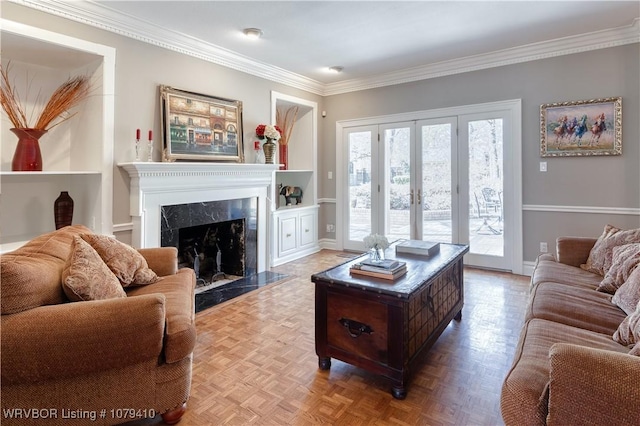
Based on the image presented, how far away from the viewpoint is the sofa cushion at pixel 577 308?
5.77 ft

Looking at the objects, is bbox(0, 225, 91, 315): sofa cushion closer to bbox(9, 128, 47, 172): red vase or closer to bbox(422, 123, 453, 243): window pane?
bbox(9, 128, 47, 172): red vase

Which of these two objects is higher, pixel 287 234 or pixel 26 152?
pixel 26 152

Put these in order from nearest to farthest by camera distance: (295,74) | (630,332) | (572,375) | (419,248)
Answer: (572,375) → (630,332) → (419,248) → (295,74)

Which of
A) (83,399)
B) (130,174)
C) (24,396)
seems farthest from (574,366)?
(130,174)

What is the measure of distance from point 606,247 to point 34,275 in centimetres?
340

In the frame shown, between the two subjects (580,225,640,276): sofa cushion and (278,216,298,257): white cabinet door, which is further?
(278,216,298,257): white cabinet door

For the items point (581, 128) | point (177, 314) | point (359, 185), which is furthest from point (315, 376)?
point (581, 128)

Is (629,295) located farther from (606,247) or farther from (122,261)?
(122,261)

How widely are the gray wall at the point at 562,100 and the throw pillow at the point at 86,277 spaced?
14.0 ft

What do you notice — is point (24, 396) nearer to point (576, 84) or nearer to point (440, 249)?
point (440, 249)

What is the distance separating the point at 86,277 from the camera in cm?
171

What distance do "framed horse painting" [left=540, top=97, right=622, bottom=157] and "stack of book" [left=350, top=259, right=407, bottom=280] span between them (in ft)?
9.68

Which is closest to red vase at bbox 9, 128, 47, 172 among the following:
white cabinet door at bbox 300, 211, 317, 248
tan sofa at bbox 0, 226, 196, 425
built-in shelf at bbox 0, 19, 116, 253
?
built-in shelf at bbox 0, 19, 116, 253

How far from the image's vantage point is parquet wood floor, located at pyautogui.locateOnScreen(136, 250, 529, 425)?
1.76 metres
